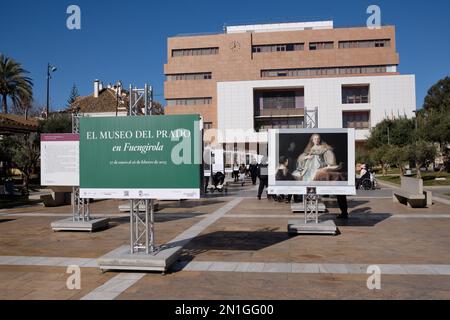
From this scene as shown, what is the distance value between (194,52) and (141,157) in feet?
208

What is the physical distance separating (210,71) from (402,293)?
6382cm

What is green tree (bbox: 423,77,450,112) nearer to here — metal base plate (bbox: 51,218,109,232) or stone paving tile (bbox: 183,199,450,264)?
stone paving tile (bbox: 183,199,450,264)

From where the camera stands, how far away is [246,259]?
7.92 m

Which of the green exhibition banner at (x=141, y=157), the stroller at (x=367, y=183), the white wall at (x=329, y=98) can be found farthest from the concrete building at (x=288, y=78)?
the green exhibition banner at (x=141, y=157)

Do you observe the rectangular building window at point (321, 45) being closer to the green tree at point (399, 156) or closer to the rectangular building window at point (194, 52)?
the rectangular building window at point (194, 52)

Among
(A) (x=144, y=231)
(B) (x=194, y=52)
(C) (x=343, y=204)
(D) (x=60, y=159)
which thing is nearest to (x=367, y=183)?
(C) (x=343, y=204)

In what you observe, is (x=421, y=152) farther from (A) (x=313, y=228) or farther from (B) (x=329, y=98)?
(B) (x=329, y=98)

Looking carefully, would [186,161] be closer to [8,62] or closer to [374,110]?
[8,62]

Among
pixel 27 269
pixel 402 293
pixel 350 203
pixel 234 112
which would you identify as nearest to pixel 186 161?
pixel 27 269

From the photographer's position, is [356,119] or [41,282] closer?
[41,282]

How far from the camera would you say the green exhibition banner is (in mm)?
7168

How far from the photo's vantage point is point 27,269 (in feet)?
24.2

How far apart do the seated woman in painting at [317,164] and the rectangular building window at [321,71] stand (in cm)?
Answer: 5747
